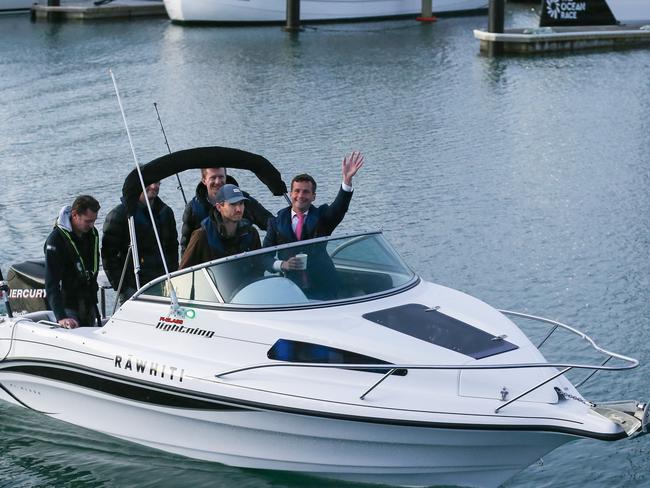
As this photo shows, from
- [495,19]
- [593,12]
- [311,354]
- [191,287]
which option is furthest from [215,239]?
[593,12]

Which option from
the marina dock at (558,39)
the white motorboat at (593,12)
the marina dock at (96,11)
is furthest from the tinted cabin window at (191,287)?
the marina dock at (96,11)

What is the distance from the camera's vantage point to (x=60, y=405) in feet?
29.6

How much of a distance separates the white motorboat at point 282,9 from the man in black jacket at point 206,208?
28.0 meters

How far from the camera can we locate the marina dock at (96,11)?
39.0m

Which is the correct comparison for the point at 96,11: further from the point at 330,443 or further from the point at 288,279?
the point at 330,443

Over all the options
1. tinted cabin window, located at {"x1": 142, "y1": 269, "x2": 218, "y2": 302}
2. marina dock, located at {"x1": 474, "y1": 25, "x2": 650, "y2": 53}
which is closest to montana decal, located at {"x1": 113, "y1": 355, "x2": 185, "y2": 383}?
tinted cabin window, located at {"x1": 142, "y1": 269, "x2": 218, "y2": 302}

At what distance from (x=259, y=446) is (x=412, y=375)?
48.0 inches

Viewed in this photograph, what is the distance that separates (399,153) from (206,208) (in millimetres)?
10287

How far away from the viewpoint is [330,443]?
308 inches

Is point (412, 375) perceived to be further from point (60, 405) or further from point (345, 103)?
point (345, 103)

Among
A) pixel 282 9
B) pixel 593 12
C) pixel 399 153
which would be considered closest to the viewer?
pixel 399 153

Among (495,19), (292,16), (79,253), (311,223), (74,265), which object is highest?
(495,19)

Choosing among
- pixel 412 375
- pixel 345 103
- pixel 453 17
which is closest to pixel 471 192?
pixel 345 103

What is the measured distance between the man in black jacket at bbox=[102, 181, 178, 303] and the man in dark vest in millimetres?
137
